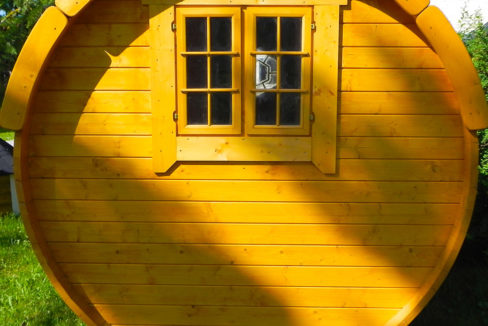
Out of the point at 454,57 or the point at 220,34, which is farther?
the point at 220,34

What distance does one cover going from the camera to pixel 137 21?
3.04 metres

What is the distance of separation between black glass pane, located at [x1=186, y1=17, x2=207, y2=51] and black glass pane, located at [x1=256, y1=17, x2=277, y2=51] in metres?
0.36

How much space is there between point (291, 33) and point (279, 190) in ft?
3.51

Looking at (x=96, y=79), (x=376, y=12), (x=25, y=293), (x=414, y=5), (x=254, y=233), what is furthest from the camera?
(x=25, y=293)

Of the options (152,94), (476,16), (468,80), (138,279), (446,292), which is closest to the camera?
(468,80)

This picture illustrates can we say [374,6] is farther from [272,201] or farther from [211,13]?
[272,201]

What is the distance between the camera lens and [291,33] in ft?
9.87

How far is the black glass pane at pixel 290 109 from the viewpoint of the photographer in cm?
307

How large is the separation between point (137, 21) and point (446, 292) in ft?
13.3

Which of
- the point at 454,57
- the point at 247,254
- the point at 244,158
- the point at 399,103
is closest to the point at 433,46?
the point at 454,57

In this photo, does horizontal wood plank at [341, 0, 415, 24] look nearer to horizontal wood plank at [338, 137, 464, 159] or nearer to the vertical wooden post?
the vertical wooden post

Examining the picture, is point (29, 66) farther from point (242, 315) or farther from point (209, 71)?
point (242, 315)

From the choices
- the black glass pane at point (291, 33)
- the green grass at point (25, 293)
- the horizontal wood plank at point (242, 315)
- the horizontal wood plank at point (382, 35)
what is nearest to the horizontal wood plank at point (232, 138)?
the horizontal wood plank at point (382, 35)

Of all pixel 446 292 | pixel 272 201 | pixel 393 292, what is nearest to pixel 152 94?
pixel 272 201
